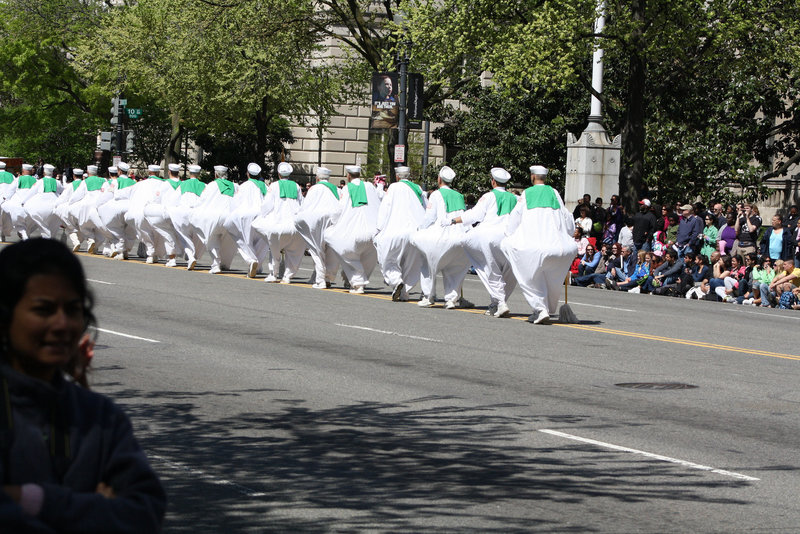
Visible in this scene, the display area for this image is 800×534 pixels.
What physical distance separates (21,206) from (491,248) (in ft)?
58.0

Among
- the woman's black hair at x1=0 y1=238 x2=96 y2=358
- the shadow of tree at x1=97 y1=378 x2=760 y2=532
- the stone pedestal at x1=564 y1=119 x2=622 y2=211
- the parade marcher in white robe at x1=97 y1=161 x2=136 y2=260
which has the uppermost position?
the stone pedestal at x1=564 y1=119 x2=622 y2=211

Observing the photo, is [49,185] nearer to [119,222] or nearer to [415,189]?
[119,222]

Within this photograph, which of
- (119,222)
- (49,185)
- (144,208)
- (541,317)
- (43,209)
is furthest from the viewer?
(49,185)

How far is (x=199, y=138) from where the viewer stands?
61812mm

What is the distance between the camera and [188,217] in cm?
2606

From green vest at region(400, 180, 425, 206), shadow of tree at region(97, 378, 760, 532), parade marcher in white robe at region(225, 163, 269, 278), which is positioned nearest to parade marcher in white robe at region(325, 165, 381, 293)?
green vest at region(400, 180, 425, 206)

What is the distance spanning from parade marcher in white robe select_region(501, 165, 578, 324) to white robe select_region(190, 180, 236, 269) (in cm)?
908

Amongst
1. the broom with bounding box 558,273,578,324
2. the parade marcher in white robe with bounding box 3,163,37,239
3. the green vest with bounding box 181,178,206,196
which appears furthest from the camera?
the parade marcher in white robe with bounding box 3,163,37,239

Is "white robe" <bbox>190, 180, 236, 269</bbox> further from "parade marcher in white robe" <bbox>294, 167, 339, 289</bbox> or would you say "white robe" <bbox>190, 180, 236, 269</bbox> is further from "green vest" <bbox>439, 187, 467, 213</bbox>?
"green vest" <bbox>439, 187, 467, 213</bbox>

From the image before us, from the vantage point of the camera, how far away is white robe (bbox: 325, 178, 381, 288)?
21.7m

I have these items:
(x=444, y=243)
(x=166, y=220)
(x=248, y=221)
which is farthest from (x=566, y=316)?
(x=166, y=220)

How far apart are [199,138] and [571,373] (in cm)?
5075

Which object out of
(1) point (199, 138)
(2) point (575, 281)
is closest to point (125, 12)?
(1) point (199, 138)

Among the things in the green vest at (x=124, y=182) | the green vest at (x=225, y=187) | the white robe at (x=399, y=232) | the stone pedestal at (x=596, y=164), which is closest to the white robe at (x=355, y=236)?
the white robe at (x=399, y=232)
